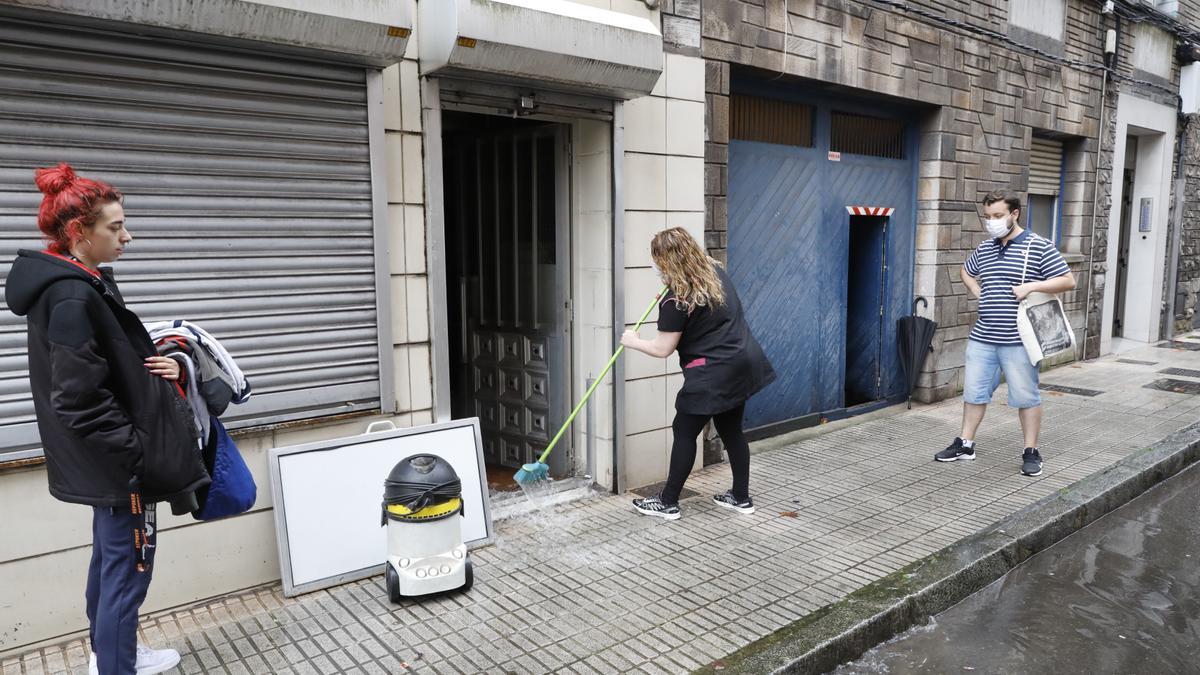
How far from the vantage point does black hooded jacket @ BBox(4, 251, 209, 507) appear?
104 inches

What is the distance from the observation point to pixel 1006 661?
3.62 metres

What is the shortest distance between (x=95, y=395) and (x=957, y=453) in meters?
5.62

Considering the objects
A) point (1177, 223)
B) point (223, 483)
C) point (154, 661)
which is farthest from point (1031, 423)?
point (1177, 223)

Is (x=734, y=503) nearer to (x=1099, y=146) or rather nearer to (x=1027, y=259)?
(x=1027, y=259)

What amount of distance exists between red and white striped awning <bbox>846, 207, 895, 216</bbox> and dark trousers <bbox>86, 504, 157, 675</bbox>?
629 centimetres

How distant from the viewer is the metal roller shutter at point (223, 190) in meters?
3.38

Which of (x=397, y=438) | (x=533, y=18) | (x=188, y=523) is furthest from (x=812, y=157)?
(x=188, y=523)

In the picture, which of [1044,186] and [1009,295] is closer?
[1009,295]

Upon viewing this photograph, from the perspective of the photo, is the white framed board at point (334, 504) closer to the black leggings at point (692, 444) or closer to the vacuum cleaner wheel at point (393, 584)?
the vacuum cleaner wheel at point (393, 584)

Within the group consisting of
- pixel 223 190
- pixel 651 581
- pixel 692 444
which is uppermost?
pixel 223 190

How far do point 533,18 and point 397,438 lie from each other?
2271mm

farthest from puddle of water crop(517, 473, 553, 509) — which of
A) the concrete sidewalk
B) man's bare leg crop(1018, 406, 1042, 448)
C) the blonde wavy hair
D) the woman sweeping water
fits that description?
man's bare leg crop(1018, 406, 1042, 448)

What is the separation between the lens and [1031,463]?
5.91m

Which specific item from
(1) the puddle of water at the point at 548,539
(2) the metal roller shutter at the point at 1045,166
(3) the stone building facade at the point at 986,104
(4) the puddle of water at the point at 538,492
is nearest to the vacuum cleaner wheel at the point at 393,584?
(1) the puddle of water at the point at 548,539
